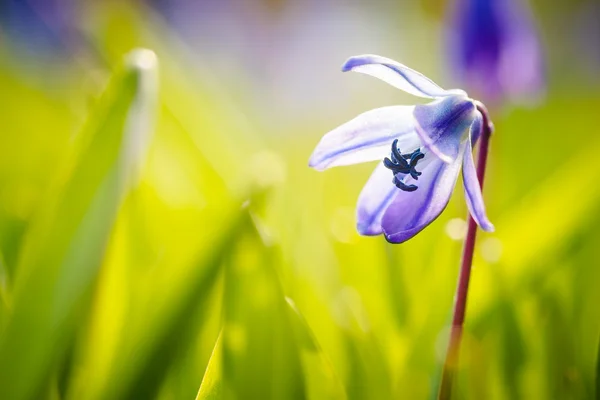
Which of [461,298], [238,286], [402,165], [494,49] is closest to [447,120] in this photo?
[402,165]

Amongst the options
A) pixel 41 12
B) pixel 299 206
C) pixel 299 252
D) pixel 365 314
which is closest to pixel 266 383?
pixel 365 314

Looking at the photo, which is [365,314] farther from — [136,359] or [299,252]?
[136,359]

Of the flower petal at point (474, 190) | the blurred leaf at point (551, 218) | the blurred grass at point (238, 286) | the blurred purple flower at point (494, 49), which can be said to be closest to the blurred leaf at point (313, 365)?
the blurred grass at point (238, 286)

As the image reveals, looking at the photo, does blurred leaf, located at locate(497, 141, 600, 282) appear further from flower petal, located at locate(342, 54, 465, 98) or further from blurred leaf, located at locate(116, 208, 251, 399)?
blurred leaf, located at locate(116, 208, 251, 399)

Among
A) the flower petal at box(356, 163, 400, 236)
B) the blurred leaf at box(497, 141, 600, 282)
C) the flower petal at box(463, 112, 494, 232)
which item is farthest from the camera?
the blurred leaf at box(497, 141, 600, 282)

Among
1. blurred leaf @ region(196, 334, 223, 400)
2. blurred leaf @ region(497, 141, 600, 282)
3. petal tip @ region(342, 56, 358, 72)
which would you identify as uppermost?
petal tip @ region(342, 56, 358, 72)

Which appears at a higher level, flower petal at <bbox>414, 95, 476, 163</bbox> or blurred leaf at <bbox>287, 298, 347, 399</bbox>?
flower petal at <bbox>414, 95, 476, 163</bbox>

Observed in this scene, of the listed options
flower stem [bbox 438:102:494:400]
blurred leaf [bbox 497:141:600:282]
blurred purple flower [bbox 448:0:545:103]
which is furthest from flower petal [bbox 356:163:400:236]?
blurred purple flower [bbox 448:0:545:103]

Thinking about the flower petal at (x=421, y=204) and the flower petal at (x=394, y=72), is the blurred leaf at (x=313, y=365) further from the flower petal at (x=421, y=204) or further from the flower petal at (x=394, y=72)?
the flower petal at (x=394, y=72)
